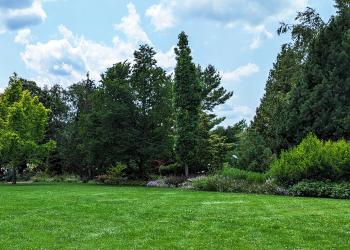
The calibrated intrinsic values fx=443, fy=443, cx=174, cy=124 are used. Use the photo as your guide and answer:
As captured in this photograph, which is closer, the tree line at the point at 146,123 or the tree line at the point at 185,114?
the tree line at the point at 185,114

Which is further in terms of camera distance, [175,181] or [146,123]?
[146,123]

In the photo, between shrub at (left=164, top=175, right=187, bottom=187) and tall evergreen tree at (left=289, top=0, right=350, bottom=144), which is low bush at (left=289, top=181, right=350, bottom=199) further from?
shrub at (left=164, top=175, right=187, bottom=187)

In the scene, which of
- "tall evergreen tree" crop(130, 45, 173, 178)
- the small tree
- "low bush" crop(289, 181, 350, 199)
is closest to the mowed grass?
"low bush" crop(289, 181, 350, 199)

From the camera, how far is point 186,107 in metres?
28.0

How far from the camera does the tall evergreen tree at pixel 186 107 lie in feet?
90.9

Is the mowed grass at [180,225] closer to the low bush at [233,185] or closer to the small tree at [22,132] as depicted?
the low bush at [233,185]

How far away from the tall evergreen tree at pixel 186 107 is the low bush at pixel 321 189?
10.7 metres

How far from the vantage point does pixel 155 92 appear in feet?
103

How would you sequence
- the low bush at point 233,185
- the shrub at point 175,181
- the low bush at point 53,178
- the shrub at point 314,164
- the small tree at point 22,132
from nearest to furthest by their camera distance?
the shrub at point 314,164 < the low bush at point 233,185 < the shrub at point 175,181 < the small tree at point 22,132 < the low bush at point 53,178

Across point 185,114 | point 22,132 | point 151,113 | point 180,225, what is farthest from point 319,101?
point 22,132

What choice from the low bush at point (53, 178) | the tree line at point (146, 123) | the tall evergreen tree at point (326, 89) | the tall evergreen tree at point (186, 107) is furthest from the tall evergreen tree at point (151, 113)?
the low bush at point (53, 178)

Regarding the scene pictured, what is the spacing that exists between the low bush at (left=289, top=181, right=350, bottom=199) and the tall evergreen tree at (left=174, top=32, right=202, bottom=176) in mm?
10651

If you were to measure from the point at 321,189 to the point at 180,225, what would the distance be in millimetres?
8629

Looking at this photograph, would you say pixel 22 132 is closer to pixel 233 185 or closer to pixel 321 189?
pixel 233 185
